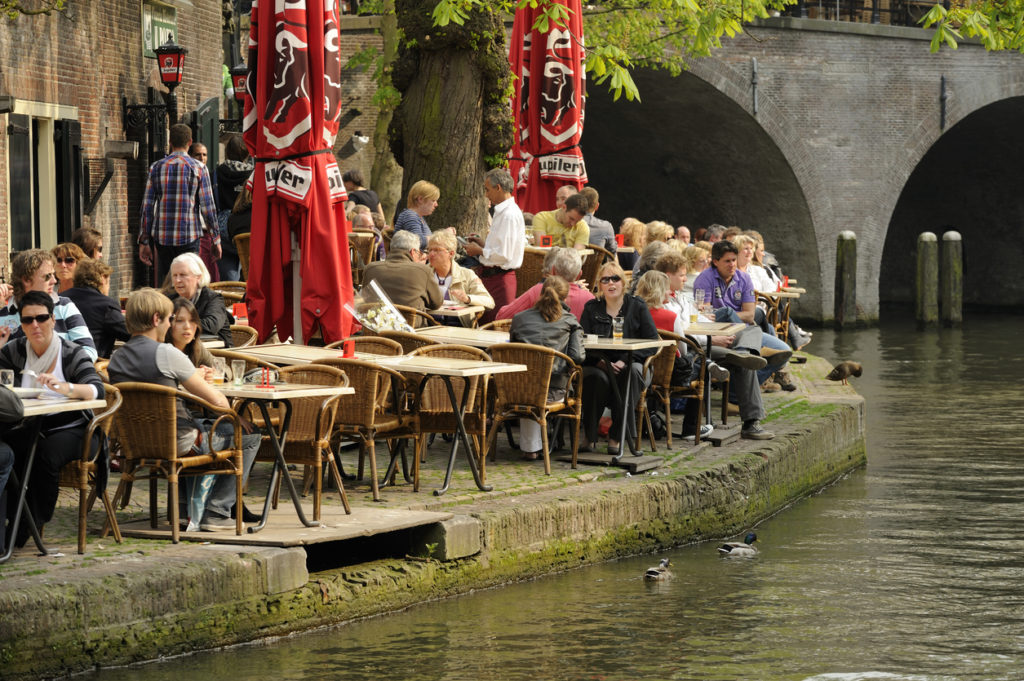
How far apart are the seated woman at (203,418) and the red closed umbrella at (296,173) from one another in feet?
5.64

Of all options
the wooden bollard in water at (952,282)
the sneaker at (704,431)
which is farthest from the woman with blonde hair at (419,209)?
the wooden bollard in water at (952,282)

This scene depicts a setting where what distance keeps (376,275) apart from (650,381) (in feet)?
6.34

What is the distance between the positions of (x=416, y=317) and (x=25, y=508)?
3.95m

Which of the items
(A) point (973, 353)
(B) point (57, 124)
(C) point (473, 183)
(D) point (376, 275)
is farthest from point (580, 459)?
(A) point (973, 353)

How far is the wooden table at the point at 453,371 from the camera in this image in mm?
7809

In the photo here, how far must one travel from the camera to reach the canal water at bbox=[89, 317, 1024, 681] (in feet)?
20.4

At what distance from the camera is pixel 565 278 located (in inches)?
372

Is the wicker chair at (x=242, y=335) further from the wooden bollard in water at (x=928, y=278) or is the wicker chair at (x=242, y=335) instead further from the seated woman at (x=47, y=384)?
the wooden bollard in water at (x=928, y=278)

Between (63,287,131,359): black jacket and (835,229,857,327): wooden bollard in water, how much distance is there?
1931cm

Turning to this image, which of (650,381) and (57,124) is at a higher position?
(57,124)

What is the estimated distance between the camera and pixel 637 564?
27.0ft

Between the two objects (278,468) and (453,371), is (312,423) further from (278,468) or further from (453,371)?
(453,371)

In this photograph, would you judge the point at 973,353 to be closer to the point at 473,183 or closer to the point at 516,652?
the point at 473,183

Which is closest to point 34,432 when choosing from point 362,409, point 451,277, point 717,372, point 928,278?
point 362,409
